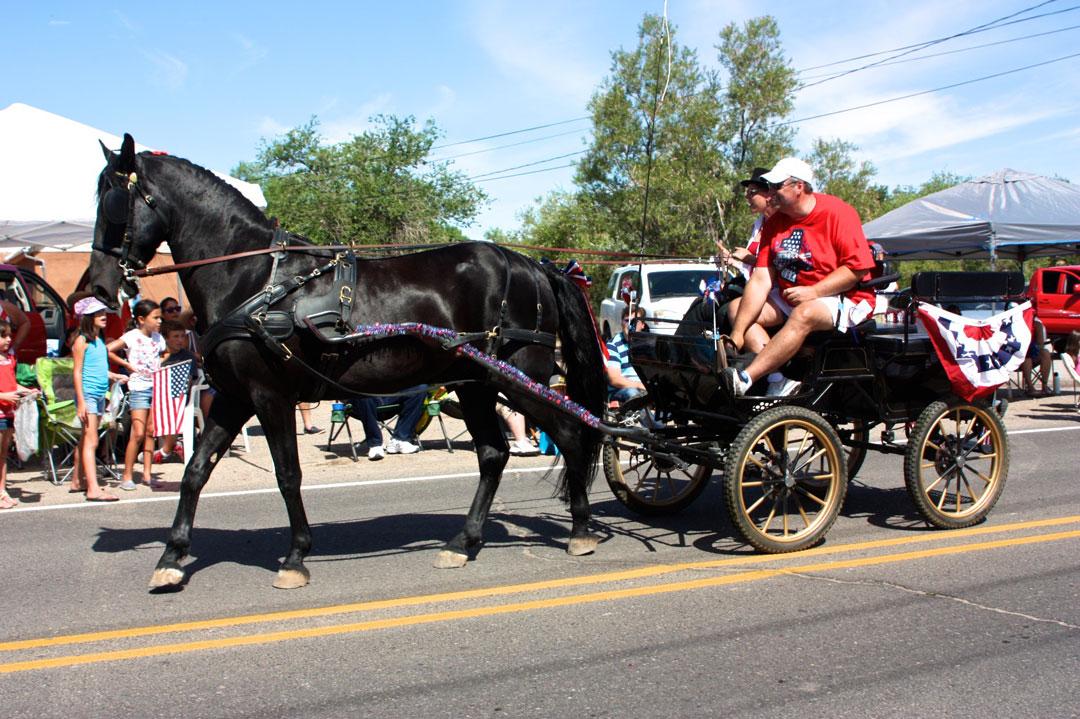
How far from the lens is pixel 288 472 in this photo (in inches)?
219

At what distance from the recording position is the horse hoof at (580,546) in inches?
239

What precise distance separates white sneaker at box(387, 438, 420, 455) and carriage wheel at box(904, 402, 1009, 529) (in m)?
5.90

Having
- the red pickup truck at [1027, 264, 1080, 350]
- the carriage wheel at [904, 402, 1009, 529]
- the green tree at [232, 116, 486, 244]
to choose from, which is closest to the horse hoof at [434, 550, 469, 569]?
the carriage wheel at [904, 402, 1009, 529]

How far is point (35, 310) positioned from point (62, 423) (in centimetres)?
352

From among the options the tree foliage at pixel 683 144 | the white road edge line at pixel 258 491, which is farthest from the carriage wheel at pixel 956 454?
the tree foliage at pixel 683 144

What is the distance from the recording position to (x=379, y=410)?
1080cm

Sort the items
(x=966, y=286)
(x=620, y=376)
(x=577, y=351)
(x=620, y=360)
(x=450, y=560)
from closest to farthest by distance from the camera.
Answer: (x=450, y=560) → (x=577, y=351) → (x=966, y=286) → (x=620, y=376) → (x=620, y=360)

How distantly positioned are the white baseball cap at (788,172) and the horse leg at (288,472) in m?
3.33

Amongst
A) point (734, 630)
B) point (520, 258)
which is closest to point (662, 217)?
point (520, 258)

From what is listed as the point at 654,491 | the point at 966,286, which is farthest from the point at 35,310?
the point at 966,286

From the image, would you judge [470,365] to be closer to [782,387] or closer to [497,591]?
[497,591]

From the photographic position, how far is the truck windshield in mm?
18719

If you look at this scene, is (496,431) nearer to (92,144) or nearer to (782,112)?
(92,144)

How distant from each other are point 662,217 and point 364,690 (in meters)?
28.3
